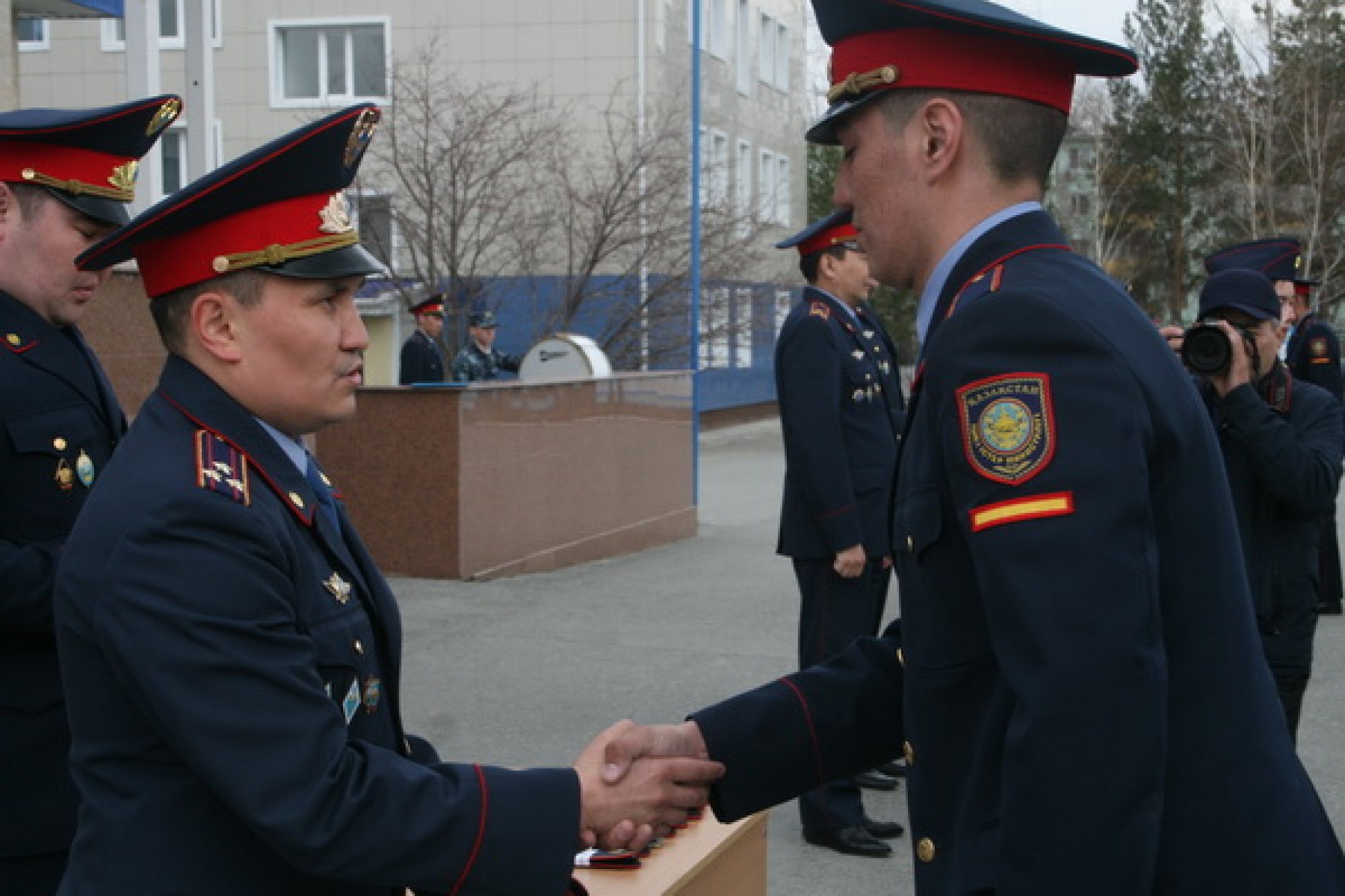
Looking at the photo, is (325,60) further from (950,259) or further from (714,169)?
(950,259)

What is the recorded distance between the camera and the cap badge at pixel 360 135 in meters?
2.46

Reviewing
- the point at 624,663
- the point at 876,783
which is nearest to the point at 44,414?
the point at 876,783

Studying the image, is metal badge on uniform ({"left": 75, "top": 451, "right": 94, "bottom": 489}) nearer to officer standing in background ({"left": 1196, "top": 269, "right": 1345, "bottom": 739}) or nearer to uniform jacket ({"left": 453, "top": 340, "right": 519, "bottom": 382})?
officer standing in background ({"left": 1196, "top": 269, "right": 1345, "bottom": 739})

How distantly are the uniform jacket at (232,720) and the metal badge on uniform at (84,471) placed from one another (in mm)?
1116

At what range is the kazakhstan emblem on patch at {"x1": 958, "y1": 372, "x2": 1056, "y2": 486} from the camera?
203cm

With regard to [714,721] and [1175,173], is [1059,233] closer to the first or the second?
[714,721]

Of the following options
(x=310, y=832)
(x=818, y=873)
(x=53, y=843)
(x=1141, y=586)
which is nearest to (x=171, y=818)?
(x=310, y=832)

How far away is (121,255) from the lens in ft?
8.16

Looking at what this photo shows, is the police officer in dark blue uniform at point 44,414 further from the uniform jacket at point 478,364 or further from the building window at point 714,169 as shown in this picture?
the building window at point 714,169

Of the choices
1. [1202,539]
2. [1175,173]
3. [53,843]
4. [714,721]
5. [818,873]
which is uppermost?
[1175,173]

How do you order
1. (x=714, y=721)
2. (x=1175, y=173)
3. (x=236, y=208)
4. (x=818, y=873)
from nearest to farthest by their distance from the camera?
(x=236, y=208) → (x=714, y=721) → (x=818, y=873) → (x=1175, y=173)

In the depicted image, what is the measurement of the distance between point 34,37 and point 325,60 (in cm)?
562

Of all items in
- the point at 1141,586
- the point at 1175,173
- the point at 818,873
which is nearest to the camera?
the point at 1141,586

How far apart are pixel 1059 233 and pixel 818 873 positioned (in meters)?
3.61
